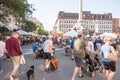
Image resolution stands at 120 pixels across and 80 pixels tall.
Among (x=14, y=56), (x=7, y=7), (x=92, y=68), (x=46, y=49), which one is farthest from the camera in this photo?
(x=7, y=7)

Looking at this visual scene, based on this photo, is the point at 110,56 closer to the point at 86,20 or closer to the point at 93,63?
the point at 93,63

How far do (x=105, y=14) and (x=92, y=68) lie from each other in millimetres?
176333

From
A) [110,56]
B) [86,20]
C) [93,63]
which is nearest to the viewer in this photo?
[110,56]

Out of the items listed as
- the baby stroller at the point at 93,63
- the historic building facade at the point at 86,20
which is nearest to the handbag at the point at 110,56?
the baby stroller at the point at 93,63

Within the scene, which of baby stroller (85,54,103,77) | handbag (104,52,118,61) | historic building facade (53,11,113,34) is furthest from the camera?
historic building facade (53,11,113,34)

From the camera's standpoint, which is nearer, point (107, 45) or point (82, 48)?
point (107, 45)

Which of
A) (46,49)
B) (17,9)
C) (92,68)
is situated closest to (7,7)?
(17,9)

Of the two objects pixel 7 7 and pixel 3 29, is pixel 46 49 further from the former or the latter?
pixel 3 29

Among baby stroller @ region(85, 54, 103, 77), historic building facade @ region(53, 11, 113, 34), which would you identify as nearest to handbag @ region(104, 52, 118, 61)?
baby stroller @ region(85, 54, 103, 77)

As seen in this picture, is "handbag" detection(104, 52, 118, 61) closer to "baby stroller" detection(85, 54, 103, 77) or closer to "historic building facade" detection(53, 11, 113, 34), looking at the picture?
"baby stroller" detection(85, 54, 103, 77)

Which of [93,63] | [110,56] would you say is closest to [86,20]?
[93,63]

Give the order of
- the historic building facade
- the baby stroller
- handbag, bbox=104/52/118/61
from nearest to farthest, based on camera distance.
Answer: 1. handbag, bbox=104/52/118/61
2. the baby stroller
3. the historic building facade

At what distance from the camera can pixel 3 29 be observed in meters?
29.2

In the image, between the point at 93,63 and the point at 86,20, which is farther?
the point at 86,20
